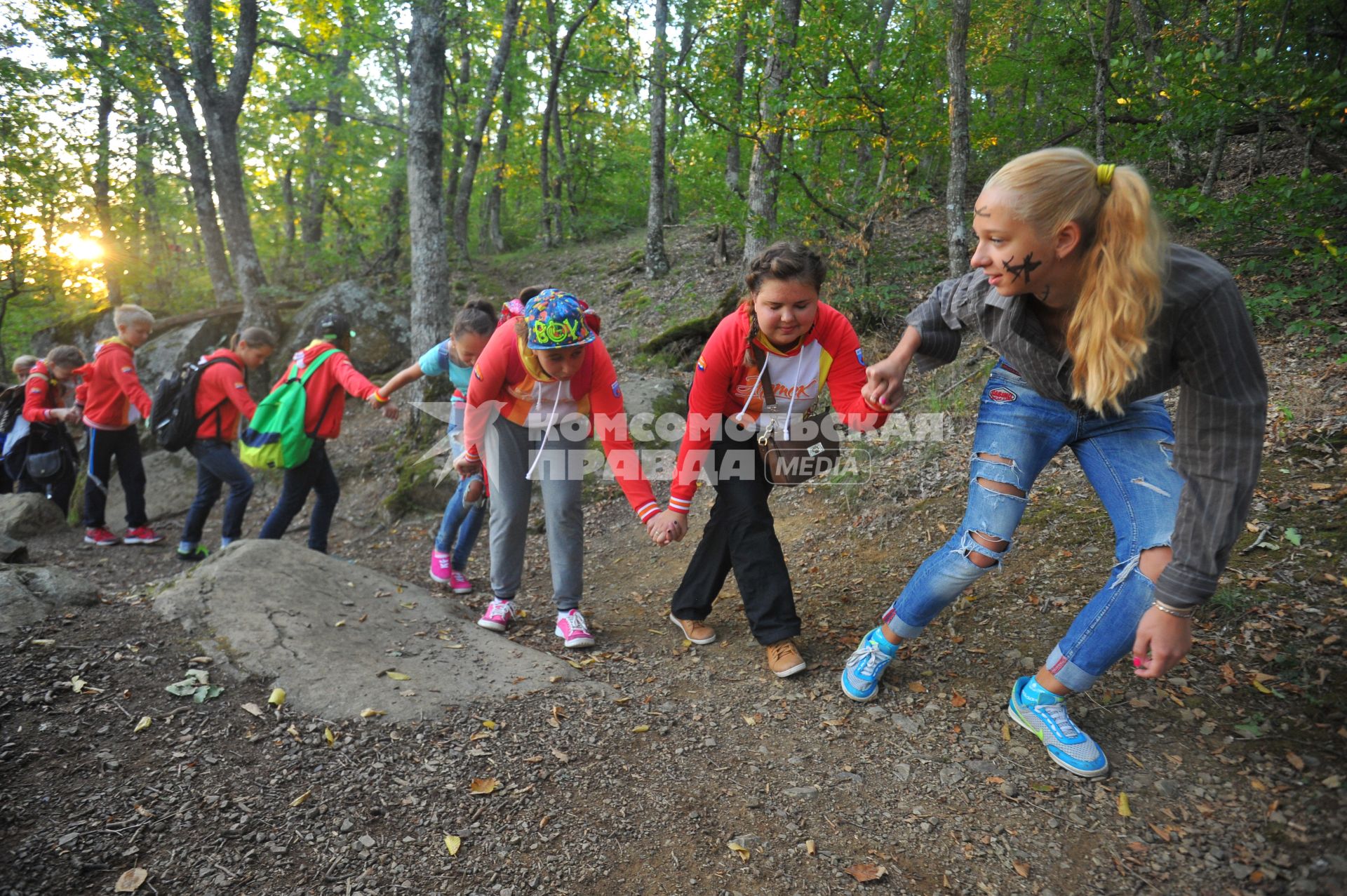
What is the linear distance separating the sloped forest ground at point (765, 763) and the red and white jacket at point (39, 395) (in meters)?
5.00

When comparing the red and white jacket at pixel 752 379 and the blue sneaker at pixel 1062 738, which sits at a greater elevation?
the red and white jacket at pixel 752 379

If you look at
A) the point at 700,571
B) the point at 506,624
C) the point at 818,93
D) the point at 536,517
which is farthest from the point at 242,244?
the point at 700,571

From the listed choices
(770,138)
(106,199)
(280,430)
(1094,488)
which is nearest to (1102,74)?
(770,138)

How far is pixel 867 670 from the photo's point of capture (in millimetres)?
3105

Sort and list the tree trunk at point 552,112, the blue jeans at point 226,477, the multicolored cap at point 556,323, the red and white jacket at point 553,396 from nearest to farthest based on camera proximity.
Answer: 1. the multicolored cap at point 556,323
2. the red and white jacket at point 553,396
3. the blue jeans at point 226,477
4. the tree trunk at point 552,112

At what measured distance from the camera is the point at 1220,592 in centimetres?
319

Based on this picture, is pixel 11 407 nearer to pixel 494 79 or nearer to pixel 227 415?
pixel 227 415

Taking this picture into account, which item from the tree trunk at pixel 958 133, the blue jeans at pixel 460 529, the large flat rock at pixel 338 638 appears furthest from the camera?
the tree trunk at pixel 958 133

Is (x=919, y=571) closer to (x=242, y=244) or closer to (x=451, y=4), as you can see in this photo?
(x=451, y=4)

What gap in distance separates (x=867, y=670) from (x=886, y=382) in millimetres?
1309

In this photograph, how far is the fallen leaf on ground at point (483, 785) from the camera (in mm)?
2602

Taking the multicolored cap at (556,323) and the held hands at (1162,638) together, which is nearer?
the held hands at (1162,638)

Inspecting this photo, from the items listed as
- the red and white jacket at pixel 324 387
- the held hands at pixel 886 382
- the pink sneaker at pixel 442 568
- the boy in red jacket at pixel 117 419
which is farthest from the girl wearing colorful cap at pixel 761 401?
the boy in red jacket at pixel 117 419

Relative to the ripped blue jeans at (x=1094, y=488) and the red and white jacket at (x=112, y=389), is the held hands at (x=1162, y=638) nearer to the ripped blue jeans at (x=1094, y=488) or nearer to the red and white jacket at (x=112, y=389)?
the ripped blue jeans at (x=1094, y=488)
